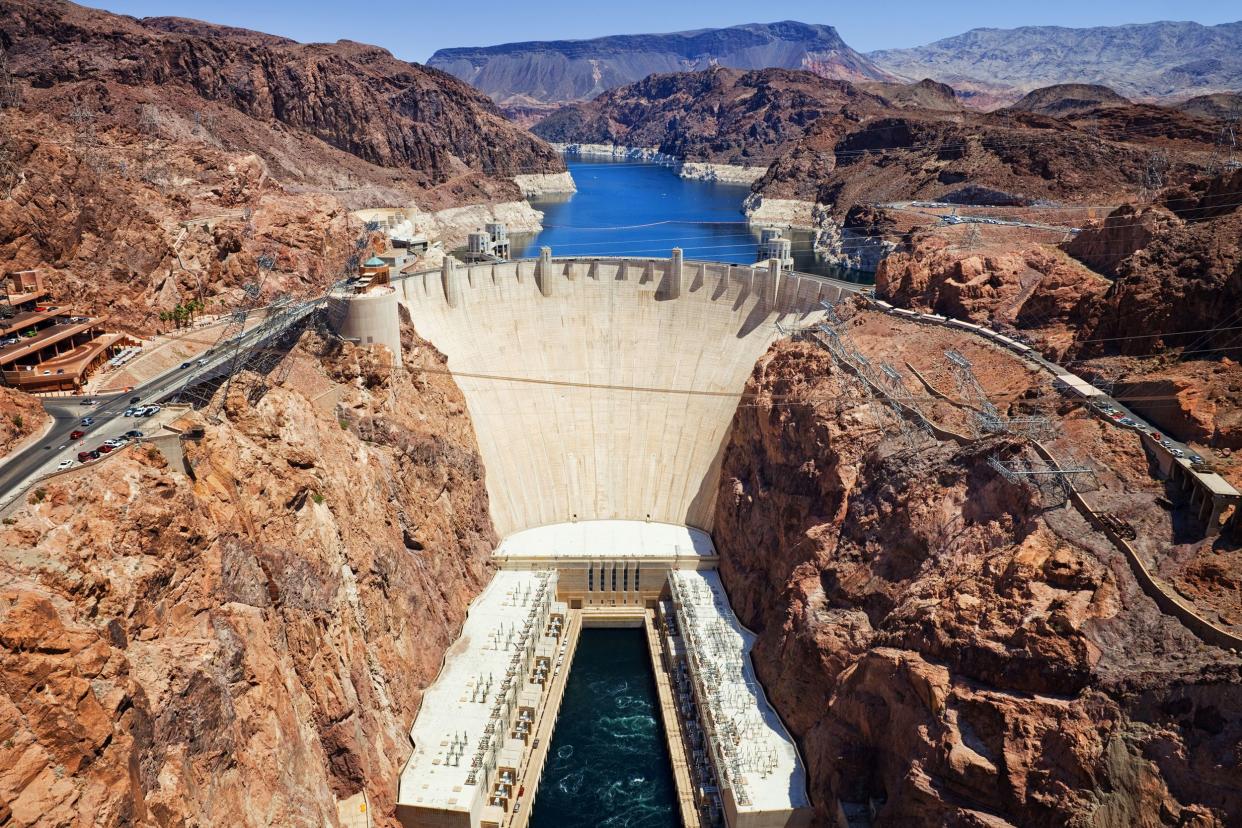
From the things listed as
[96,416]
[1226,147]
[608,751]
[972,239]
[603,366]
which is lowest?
[608,751]

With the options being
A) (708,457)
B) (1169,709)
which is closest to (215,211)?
(708,457)

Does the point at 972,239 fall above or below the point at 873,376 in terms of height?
above

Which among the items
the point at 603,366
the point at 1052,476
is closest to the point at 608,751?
the point at 1052,476

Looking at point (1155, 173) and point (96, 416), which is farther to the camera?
point (1155, 173)

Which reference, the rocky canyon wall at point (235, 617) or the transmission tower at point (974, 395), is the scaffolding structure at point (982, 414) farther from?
the rocky canyon wall at point (235, 617)

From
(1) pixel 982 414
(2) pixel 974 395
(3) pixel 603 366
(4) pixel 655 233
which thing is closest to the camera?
(1) pixel 982 414

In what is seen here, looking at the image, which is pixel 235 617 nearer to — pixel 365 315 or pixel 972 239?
pixel 365 315

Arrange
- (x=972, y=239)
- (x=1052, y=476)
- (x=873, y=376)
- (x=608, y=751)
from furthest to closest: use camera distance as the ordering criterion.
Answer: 1. (x=972, y=239)
2. (x=873, y=376)
3. (x=608, y=751)
4. (x=1052, y=476)

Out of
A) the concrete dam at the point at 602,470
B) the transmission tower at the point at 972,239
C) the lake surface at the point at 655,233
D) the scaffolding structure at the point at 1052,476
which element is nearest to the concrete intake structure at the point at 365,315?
the concrete dam at the point at 602,470
